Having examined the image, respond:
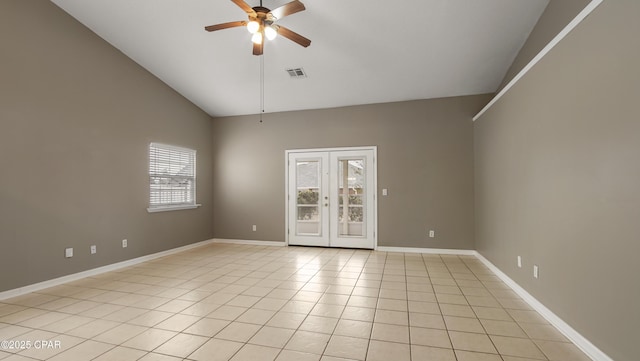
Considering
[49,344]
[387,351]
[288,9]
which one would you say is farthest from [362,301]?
[288,9]

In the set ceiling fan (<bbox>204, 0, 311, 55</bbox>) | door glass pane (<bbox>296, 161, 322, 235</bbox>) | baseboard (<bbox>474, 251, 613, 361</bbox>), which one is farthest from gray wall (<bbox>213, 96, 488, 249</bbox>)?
ceiling fan (<bbox>204, 0, 311, 55</bbox>)

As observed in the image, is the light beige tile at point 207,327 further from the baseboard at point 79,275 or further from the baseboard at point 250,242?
the baseboard at point 250,242

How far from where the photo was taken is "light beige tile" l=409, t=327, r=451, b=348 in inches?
91.2

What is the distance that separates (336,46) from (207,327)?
3.80 metres

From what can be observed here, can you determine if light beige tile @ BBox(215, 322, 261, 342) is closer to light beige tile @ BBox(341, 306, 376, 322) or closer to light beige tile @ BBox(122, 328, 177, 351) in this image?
light beige tile @ BBox(122, 328, 177, 351)

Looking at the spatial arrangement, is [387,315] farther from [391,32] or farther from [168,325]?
[391,32]

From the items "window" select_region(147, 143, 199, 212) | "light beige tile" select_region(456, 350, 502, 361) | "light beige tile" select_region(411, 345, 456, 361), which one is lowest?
"light beige tile" select_region(411, 345, 456, 361)

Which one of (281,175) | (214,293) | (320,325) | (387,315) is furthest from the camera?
(281,175)

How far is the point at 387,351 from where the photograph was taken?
2203mm

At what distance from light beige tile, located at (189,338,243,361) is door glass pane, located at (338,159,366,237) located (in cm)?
389

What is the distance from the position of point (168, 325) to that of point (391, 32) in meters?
4.17

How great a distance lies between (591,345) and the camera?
214cm

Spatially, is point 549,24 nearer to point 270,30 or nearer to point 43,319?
point 270,30

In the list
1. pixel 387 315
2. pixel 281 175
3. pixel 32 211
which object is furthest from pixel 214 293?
pixel 281 175
